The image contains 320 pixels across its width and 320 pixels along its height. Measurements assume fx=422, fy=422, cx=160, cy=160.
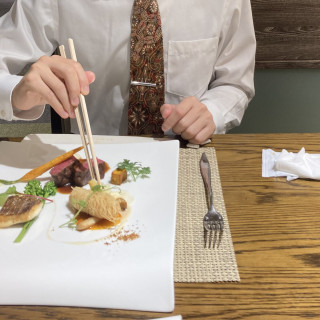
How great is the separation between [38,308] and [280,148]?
914 mm

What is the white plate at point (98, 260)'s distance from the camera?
752 millimetres

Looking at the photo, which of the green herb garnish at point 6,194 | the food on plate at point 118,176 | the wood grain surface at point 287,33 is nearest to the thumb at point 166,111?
the food on plate at point 118,176

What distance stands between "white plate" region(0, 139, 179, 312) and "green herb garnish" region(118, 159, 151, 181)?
0.03 meters

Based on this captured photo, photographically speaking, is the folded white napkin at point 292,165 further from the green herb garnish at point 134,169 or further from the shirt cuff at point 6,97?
the shirt cuff at point 6,97

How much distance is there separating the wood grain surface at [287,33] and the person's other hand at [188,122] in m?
1.27

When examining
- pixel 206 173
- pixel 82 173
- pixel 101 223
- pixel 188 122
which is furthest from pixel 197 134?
pixel 101 223

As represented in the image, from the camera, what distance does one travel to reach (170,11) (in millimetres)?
1646

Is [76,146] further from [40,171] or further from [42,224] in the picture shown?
[42,224]

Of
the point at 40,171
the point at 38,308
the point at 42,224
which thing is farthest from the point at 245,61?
the point at 38,308

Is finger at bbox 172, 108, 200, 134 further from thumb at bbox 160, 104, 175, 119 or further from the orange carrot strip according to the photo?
the orange carrot strip

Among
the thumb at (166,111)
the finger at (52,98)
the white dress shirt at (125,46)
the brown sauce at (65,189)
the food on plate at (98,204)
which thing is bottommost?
the food on plate at (98,204)

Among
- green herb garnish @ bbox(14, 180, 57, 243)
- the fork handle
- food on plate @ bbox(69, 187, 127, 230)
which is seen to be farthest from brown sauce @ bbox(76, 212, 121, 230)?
the fork handle

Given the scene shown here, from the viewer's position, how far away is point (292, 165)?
119 centimetres

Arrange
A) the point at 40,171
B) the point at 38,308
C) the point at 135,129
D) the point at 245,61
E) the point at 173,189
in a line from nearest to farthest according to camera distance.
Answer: the point at 38,308 < the point at 173,189 < the point at 40,171 < the point at 135,129 < the point at 245,61
